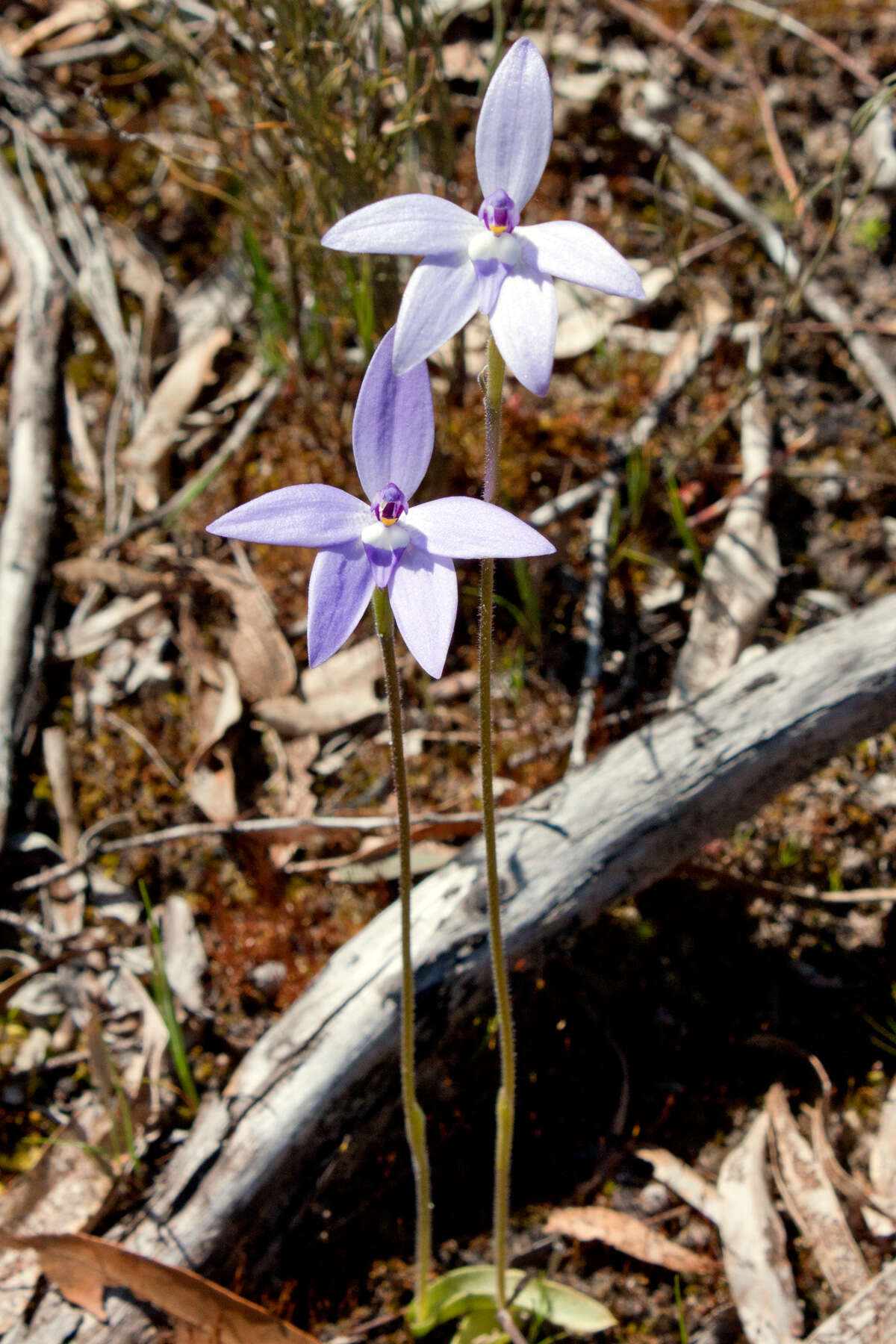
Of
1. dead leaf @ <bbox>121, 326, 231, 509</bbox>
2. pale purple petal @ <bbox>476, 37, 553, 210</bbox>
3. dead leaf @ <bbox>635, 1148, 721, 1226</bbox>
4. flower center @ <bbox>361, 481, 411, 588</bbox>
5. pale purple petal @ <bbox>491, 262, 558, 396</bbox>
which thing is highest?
dead leaf @ <bbox>121, 326, 231, 509</bbox>

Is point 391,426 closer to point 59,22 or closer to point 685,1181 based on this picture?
point 685,1181

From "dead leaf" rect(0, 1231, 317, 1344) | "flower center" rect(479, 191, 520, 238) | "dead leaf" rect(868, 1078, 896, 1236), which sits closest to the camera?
"flower center" rect(479, 191, 520, 238)

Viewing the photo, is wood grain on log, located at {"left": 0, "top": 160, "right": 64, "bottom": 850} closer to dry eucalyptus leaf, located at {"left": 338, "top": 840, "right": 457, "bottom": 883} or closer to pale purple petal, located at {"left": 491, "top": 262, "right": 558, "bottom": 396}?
dry eucalyptus leaf, located at {"left": 338, "top": 840, "right": 457, "bottom": 883}

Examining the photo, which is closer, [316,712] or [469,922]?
[469,922]

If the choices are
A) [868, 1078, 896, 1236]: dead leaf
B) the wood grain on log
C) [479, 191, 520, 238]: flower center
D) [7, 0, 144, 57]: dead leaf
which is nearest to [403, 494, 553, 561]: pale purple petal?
[479, 191, 520, 238]: flower center

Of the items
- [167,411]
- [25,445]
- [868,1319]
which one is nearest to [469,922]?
[868,1319]

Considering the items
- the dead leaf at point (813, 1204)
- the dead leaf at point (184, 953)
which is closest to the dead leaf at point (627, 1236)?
the dead leaf at point (813, 1204)

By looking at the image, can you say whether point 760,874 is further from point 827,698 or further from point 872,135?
point 872,135

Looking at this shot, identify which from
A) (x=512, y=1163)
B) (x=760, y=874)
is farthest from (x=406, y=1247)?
(x=760, y=874)
